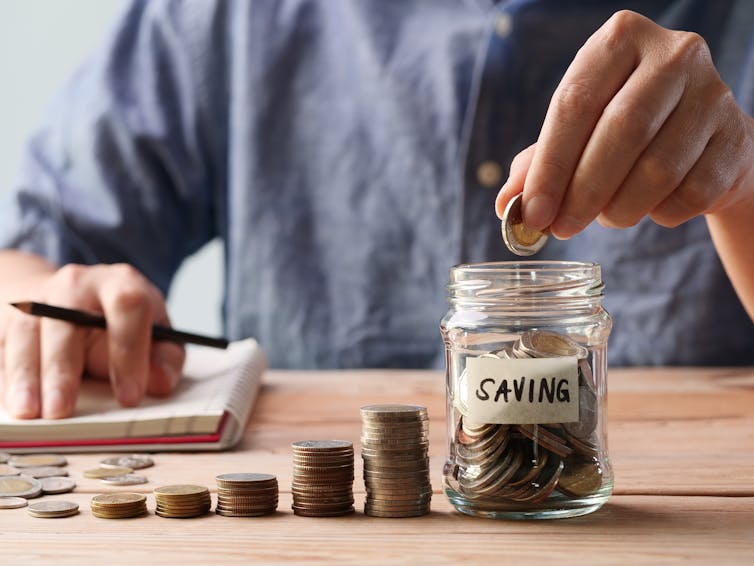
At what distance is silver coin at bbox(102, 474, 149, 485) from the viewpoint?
943mm

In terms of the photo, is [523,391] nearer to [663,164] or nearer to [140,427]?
[663,164]

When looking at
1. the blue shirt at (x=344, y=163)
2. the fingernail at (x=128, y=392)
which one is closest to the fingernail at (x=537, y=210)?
the fingernail at (x=128, y=392)

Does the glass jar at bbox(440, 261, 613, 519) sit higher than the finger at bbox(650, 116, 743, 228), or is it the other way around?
the finger at bbox(650, 116, 743, 228)

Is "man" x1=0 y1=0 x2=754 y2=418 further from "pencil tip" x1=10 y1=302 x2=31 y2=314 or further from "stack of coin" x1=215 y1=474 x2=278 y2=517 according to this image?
"stack of coin" x1=215 y1=474 x2=278 y2=517

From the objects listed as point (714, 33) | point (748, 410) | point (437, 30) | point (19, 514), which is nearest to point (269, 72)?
point (437, 30)

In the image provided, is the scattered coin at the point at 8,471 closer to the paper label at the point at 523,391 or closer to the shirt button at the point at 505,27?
the paper label at the point at 523,391

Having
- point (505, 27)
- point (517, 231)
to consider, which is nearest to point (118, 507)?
point (517, 231)

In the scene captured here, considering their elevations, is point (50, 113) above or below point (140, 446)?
above

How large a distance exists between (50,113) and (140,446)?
47.3 inches

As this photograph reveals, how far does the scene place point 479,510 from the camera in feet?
2.57

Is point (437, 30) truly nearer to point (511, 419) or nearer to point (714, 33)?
point (714, 33)

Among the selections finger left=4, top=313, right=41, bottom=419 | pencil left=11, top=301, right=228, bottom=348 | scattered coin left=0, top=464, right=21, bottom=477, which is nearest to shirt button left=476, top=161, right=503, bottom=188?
pencil left=11, top=301, right=228, bottom=348

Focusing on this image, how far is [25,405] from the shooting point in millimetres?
1199

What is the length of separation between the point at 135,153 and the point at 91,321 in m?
0.81
